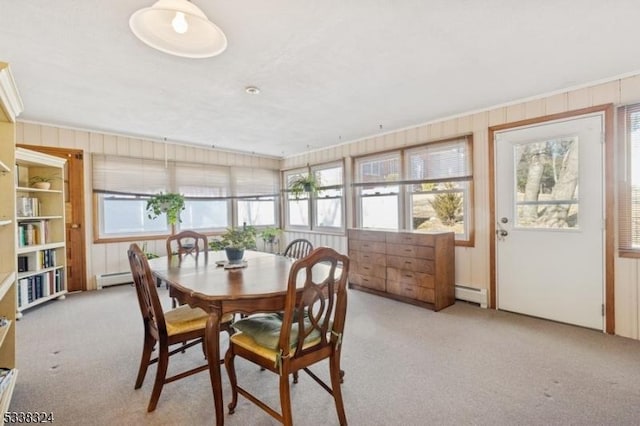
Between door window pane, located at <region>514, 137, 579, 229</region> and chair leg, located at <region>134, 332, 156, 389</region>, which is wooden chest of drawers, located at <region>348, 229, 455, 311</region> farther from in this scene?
chair leg, located at <region>134, 332, 156, 389</region>

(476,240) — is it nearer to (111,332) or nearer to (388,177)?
(388,177)

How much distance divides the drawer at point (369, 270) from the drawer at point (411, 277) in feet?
0.32

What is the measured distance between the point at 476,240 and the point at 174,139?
4.74 m

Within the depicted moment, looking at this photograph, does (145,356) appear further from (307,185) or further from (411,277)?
(307,185)

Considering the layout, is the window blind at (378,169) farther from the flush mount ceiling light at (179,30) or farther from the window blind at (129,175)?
the flush mount ceiling light at (179,30)

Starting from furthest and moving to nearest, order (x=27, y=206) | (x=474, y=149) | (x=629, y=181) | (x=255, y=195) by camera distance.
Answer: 1. (x=255, y=195)
2. (x=474, y=149)
3. (x=27, y=206)
4. (x=629, y=181)

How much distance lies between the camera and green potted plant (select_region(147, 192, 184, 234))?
489 cm

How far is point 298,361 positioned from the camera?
1.62 m

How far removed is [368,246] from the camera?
4.31 meters

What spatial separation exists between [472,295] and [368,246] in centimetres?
142

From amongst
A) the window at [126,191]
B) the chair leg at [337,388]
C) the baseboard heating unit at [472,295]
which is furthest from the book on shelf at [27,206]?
the baseboard heating unit at [472,295]

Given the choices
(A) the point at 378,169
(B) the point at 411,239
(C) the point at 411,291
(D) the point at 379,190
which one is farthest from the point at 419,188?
(C) the point at 411,291

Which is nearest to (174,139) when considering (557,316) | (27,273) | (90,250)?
(90,250)

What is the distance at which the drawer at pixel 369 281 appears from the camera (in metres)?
4.14
